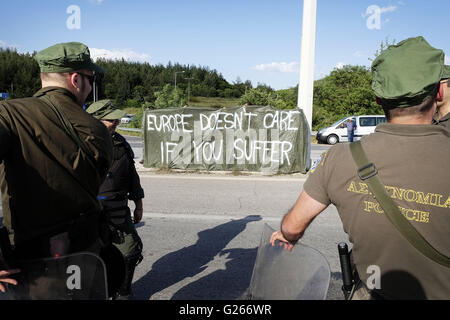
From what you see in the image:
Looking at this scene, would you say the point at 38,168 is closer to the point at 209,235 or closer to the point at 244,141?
the point at 209,235

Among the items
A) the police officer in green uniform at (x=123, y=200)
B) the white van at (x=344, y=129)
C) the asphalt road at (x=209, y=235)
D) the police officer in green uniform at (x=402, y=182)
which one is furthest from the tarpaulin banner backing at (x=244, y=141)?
the white van at (x=344, y=129)

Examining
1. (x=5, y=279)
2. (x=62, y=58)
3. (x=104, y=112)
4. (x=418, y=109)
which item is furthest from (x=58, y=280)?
(x=104, y=112)

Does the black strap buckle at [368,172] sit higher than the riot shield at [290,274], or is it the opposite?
the black strap buckle at [368,172]

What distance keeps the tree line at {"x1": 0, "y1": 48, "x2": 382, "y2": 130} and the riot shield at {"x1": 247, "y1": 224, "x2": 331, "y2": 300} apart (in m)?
1.43

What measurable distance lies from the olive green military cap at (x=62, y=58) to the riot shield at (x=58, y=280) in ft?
3.20

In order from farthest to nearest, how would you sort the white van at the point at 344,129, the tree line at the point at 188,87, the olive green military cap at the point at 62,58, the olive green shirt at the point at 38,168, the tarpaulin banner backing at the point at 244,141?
the tree line at the point at 188,87
the white van at the point at 344,129
the tarpaulin banner backing at the point at 244,141
the olive green military cap at the point at 62,58
the olive green shirt at the point at 38,168

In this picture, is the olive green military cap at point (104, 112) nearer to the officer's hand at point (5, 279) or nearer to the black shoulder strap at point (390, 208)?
the officer's hand at point (5, 279)

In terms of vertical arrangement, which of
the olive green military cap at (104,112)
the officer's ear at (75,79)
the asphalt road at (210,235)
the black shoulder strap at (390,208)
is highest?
→ the officer's ear at (75,79)

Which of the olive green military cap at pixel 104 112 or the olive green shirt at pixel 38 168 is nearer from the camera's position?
the olive green shirt at pixel 38 168

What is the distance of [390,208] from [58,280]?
4.31 feet

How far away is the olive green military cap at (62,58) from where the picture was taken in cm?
179

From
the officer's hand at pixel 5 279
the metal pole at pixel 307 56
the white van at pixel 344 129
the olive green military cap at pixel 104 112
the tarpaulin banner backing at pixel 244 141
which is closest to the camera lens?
the officer's hand at pixel 5 279
